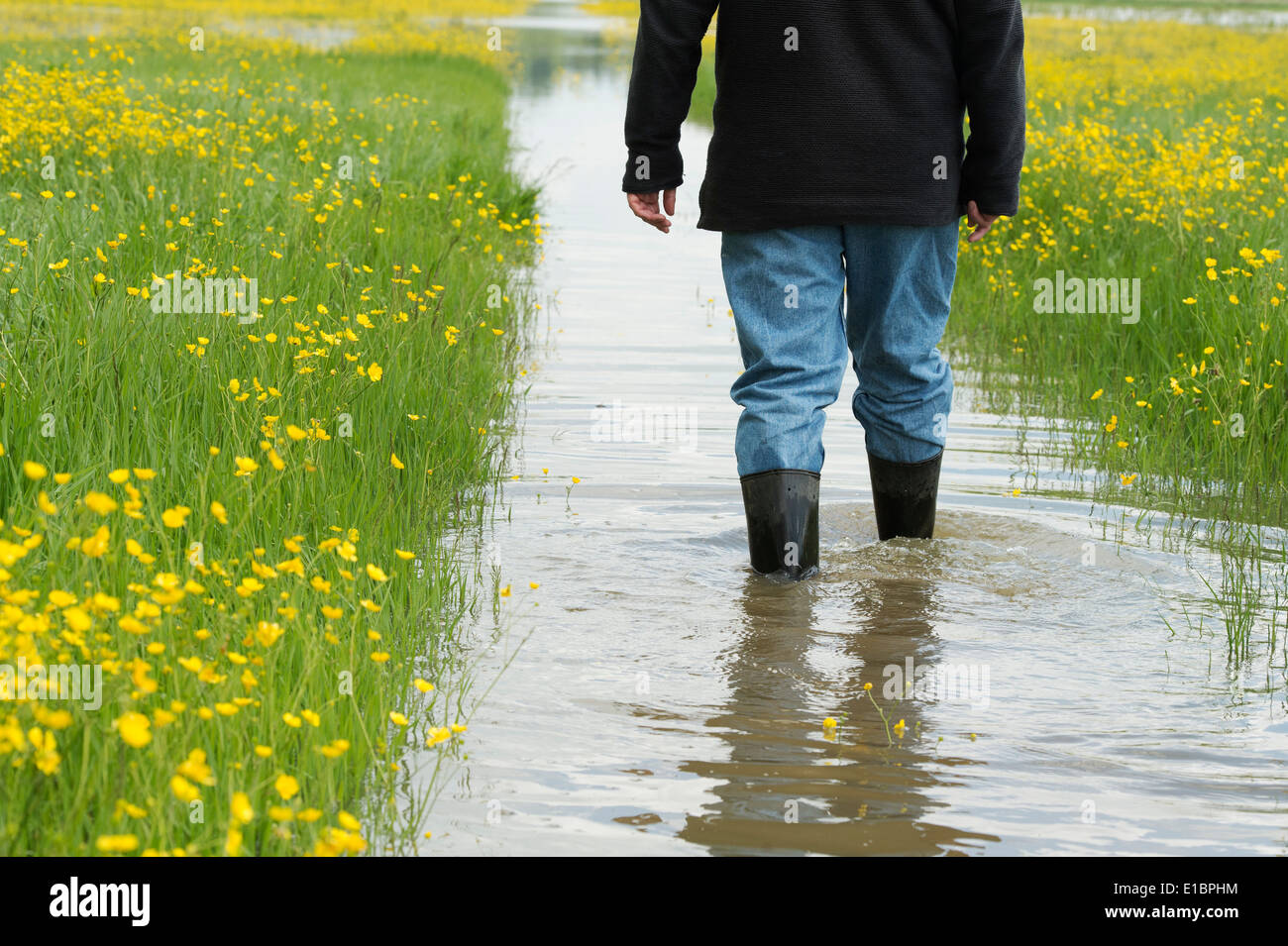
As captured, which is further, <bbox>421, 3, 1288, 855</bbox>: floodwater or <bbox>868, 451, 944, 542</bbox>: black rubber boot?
<bbox>868, 451, 944, 542</bbox>: black rubber boot

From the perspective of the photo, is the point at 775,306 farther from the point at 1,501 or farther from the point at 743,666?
the point at 1,501

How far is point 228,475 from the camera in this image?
153 inches

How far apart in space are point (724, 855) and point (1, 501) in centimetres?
204

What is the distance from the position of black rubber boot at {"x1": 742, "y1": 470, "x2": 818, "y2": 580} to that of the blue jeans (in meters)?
0.04

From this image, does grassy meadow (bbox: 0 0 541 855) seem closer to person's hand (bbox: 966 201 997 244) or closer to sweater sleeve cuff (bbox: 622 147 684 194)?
sweater sleeve cuff (bbox: 622 147 684 194)

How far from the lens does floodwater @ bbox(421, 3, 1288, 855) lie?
115 inches

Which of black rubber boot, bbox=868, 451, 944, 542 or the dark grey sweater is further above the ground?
the dark grey sweater

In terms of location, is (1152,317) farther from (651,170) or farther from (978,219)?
(651,170)

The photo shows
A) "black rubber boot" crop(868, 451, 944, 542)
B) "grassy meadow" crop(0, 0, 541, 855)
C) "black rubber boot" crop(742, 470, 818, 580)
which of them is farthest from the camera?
"black rubber boot" crop(868, 451, 944, 542)

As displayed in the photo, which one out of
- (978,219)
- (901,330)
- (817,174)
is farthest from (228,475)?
(978,219)

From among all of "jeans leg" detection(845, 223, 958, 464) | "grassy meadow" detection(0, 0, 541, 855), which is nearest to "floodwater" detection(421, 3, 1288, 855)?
"grassy meadow" detection(0, 0, 541, 855)

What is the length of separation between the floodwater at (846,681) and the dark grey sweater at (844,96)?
1076 mm

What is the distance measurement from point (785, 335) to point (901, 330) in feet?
1.23
